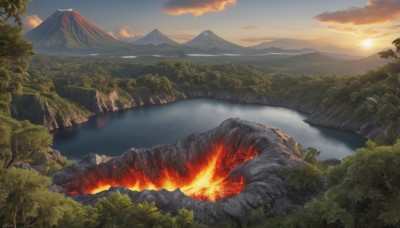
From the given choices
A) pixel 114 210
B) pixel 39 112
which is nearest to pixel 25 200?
pixel 114 210

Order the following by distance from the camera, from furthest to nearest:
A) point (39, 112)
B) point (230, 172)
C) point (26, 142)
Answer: point (39, 112) → point (230, 172) → point (26, 142)

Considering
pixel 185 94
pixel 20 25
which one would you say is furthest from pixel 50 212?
pixel 185 94

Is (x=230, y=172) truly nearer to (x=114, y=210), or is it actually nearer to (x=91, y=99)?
(x=114, y=210)

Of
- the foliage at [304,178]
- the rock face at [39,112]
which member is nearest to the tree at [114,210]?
the foliage at [304,178]

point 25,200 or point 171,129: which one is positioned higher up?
point 25,200

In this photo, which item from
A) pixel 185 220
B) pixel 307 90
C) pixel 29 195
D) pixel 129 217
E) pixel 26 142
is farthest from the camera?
pixel 307 90

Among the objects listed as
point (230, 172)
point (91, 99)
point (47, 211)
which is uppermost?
point (47, 211)

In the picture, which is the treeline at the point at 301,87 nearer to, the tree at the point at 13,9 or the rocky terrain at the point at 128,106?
the rocky terrain at the point at 128,106

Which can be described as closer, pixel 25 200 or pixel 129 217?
pixel 25 200
